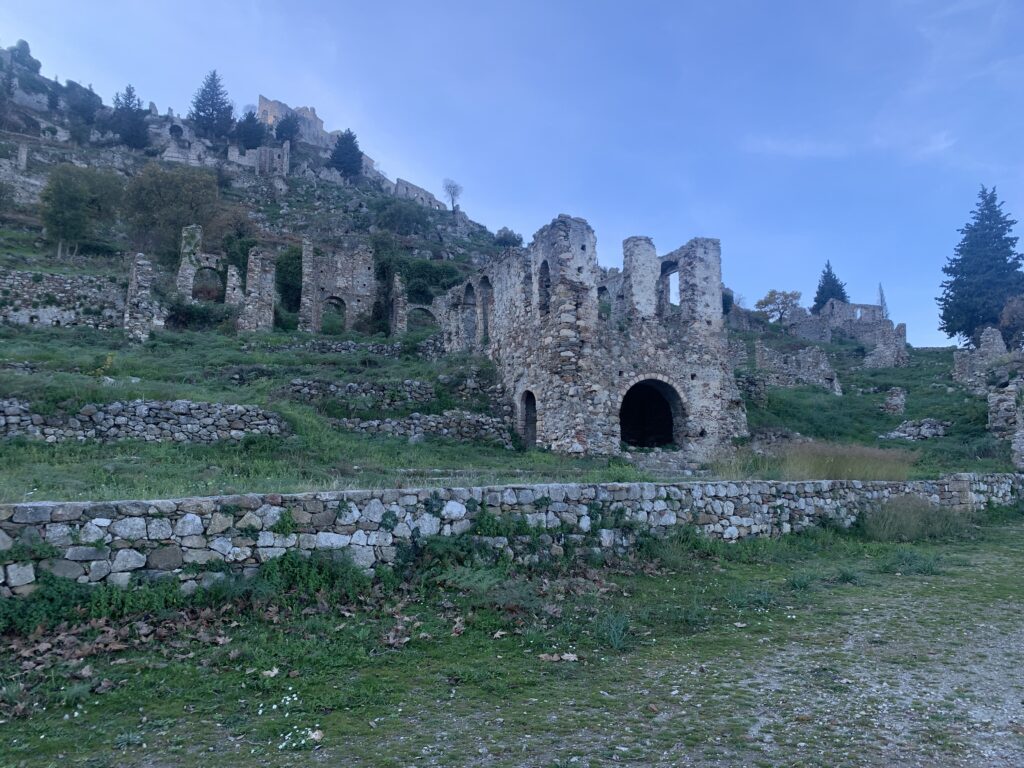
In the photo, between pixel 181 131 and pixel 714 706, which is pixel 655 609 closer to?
pixel 714 706

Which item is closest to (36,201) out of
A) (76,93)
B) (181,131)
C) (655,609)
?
(181,131)

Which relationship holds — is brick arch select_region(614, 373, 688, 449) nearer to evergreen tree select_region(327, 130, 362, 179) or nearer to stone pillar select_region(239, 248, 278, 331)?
stone pillar select_region(239, 248, 278, 331)

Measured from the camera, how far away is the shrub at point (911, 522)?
39.3ft

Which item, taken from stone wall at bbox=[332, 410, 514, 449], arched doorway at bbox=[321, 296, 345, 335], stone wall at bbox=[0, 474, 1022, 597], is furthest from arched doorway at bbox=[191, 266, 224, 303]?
stone wall at bbox=[0, 474, 1022, 597]

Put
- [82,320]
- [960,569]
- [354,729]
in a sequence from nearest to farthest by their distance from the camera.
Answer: [354,729] → [960,569] → [82,320]

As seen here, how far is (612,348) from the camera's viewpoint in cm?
1917

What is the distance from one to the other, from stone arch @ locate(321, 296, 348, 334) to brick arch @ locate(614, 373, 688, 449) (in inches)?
758

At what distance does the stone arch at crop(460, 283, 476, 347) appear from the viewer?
89.2 ft

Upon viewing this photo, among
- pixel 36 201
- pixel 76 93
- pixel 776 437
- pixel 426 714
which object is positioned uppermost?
pixel 76 93

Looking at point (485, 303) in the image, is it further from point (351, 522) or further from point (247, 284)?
point (351, 522)

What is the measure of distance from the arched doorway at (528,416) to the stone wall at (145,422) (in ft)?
24.9

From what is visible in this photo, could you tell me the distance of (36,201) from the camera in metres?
52.6

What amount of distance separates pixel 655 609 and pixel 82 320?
28.4 meters

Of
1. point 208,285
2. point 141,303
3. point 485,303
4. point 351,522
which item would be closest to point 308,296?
point 208,285
